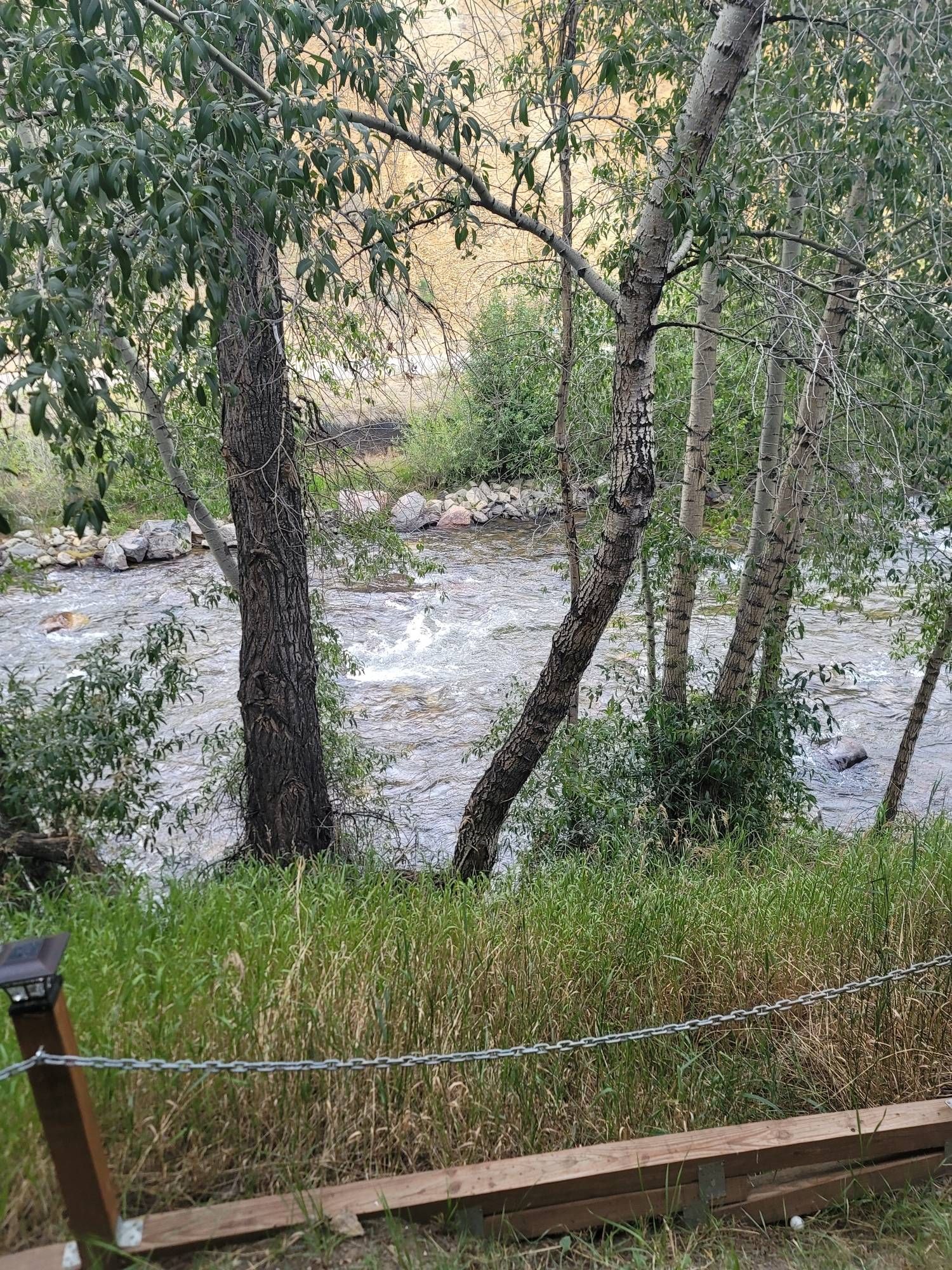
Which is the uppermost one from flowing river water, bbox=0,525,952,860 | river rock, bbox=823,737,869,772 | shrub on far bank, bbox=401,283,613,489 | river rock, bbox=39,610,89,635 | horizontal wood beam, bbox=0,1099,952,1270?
shrub on far bank, bbox=401,283,613,489

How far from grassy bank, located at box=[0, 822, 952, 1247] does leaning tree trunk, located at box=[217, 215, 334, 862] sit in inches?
59.0

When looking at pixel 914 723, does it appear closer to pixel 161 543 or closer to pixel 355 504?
pixel 355 504

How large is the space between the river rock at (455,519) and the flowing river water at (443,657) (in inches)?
48.3

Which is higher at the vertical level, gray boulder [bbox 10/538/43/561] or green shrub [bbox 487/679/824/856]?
gray boulder [bbox 10/538/43/561]

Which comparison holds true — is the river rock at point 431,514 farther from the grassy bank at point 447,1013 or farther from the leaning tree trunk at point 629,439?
the grassy bank at point 447,1013

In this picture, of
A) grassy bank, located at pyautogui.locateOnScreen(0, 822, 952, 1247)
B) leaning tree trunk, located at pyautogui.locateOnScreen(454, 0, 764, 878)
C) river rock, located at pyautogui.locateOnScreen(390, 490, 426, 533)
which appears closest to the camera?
grassy bank, located at pyautogui.locateOnScreen(0, 822, 952, 1247)

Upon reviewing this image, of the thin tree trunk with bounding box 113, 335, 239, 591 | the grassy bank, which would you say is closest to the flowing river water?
the thin tree trunk with bounding box 113, 335, 239, 591

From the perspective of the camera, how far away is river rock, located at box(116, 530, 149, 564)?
1418cm

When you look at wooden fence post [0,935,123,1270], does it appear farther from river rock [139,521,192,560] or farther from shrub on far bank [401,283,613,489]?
river rock [139,521,192,560]

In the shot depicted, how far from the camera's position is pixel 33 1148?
214 centimetres

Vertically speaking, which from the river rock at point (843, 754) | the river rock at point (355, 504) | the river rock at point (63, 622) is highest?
the river rock at point (355, 504)

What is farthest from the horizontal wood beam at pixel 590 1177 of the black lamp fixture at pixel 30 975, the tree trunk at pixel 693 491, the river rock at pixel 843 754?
the river rock at pixel 843 754

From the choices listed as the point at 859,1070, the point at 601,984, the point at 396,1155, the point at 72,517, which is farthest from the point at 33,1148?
the point at 859,1070

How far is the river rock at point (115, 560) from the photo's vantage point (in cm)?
1403
